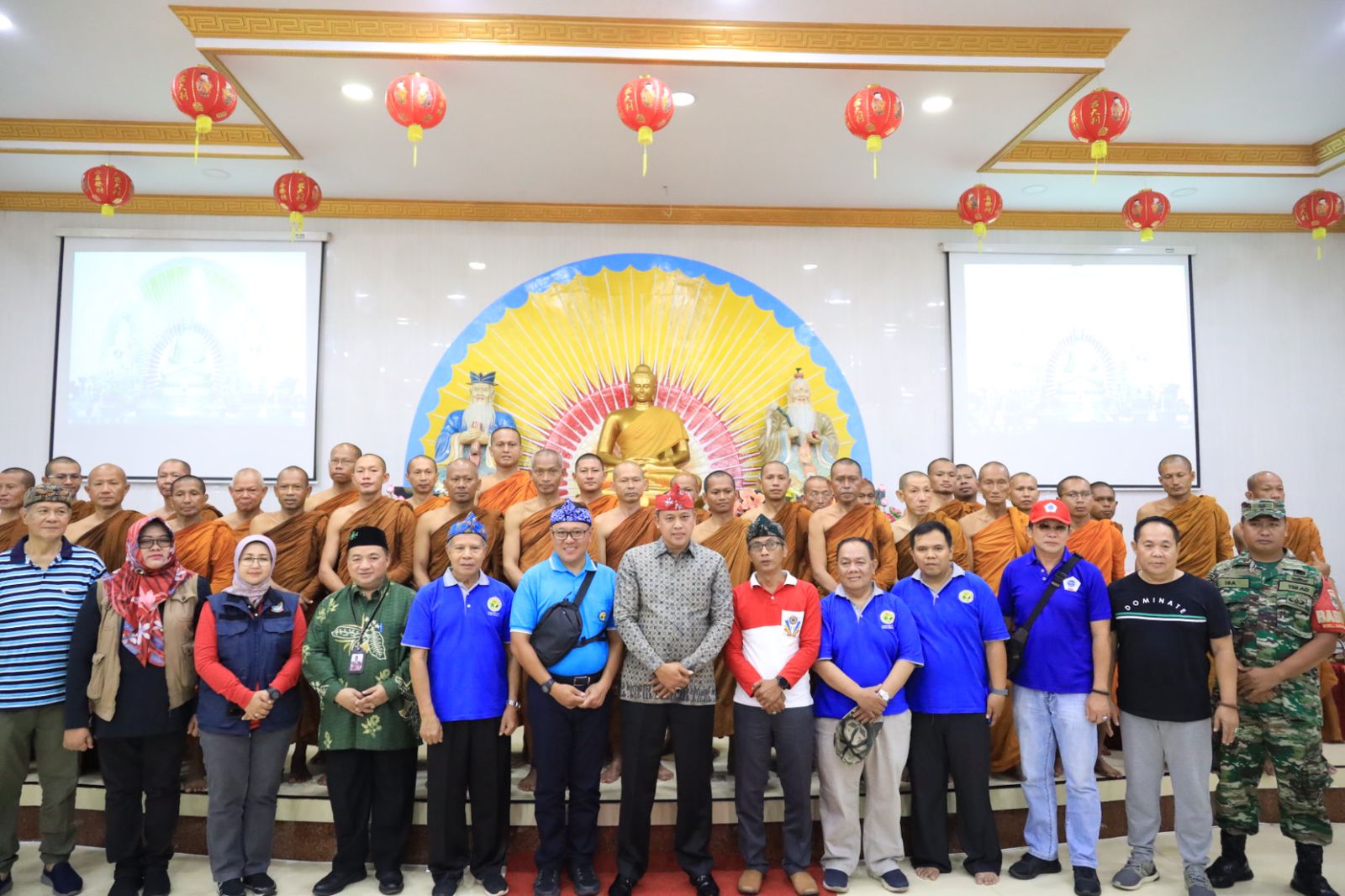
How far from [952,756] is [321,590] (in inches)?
121

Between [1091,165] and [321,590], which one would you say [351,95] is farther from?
[1091,165]

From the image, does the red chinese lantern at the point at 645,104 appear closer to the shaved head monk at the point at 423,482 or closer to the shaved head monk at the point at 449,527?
the shaved head monk at the point at 449,527

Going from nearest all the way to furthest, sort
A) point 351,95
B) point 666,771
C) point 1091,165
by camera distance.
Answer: point 666,771 < point 351,95 < point 1091,165

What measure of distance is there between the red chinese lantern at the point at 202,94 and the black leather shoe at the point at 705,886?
14.5ft

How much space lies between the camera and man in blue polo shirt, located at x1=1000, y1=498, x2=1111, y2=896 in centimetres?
359

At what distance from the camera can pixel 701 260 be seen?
26.4ft

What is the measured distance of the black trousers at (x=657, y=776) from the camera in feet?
11.3

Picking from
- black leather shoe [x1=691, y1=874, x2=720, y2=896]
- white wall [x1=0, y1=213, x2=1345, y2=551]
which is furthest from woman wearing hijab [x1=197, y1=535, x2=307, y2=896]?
white wall [x1=0, y1=213, x2=1345, y2=551]

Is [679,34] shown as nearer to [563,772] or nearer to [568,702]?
[568,702]

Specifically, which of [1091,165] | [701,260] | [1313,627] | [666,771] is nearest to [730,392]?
[701,260]

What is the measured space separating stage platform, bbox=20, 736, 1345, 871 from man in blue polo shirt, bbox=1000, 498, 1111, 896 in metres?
0.38

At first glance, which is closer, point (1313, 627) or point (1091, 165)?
point (1313, 627)

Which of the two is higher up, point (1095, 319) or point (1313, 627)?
point (1095, 319)

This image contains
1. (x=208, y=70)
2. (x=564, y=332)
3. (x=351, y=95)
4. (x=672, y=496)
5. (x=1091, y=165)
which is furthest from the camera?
(x=564, y=332)
